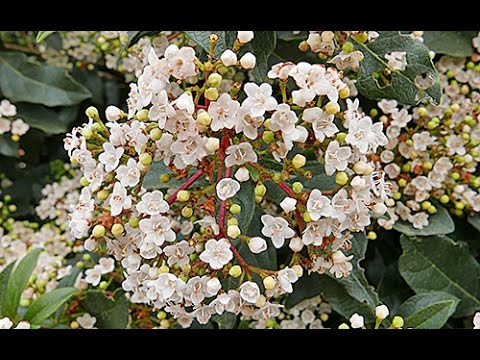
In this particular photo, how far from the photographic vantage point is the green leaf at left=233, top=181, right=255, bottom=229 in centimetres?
116

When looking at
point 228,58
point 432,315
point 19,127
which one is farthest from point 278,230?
point 19,127

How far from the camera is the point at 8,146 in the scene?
195 cm

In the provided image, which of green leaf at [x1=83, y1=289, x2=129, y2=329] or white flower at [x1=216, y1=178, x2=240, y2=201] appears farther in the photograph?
green leaf at [x1=83, y1=289, x2=129, y2=329]

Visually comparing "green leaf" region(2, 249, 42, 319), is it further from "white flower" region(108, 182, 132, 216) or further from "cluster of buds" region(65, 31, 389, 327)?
"white flower" region(108, 182, 132, 216)

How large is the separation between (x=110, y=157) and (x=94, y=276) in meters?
0.48

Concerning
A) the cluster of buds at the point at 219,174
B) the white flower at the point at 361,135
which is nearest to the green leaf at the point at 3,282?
the cluster of buds at the point at 219,174

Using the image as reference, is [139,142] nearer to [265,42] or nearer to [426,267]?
[265,42]

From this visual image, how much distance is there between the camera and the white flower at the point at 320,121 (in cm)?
102

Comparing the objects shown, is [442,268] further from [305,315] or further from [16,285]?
[16,285]

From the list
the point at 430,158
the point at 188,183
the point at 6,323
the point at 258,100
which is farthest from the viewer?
the point at 430,158

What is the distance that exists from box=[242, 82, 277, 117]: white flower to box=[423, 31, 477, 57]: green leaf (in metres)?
0.73

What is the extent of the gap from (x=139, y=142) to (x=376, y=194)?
40 centimetres

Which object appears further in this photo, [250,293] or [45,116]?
[45,116]

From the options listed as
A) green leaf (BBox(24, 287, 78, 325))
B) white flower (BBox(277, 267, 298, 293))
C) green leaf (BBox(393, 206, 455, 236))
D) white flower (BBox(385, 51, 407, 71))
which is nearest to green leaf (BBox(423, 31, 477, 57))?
white flower (BBox(385, 51, 407, 71))
